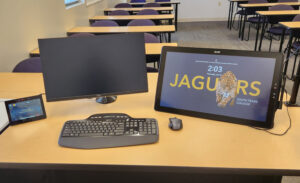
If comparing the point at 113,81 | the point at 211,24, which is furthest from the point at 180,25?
the point at 113,81

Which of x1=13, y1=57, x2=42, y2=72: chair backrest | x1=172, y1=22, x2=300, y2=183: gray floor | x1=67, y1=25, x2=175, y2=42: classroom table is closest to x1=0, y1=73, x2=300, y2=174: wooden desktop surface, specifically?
x1=13, y1=57, x2=42, y2=72: chair backrest

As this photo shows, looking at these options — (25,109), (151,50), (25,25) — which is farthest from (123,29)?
(25,109)

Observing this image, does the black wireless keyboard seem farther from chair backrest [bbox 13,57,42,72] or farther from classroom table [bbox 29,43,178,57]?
classroom table [bbox 29,43,178,57]

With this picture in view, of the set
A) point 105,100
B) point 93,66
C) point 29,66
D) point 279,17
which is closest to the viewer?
point 93,66

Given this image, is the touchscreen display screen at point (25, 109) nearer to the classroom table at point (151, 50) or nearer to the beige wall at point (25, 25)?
the beige wall at point (25, 25)

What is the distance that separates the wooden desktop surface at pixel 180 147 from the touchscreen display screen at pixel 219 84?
69 mm

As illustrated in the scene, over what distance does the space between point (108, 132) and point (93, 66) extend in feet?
1.15

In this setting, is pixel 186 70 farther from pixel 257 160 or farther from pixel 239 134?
pixel 257 160

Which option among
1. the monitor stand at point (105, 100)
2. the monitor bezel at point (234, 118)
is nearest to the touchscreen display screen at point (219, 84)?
the monitor bezel at point (234, 118)

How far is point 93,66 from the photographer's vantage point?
1255mm

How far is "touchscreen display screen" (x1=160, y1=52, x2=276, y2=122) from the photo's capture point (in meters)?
1.10

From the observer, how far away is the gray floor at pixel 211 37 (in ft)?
18.2

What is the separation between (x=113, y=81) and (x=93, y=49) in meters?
0.18

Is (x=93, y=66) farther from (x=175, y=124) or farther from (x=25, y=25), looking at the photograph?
(x=25, y=25)
